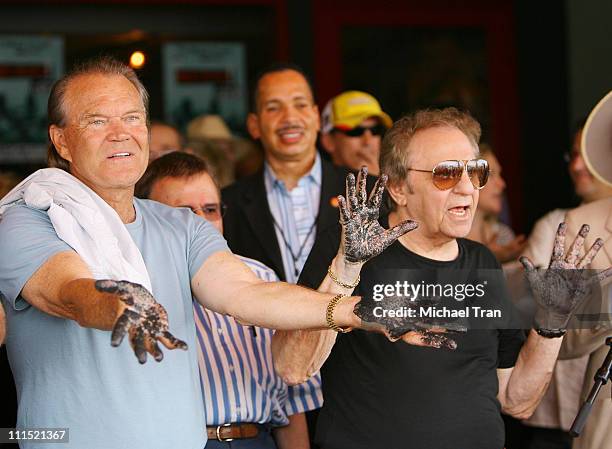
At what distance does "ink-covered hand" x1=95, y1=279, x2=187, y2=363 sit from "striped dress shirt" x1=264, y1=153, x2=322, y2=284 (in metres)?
2.27

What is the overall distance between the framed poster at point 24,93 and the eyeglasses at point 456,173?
429 centimetres

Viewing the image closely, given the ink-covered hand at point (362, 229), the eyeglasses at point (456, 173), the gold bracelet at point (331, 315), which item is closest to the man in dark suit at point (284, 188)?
the eyeglasses at point (456, 173)

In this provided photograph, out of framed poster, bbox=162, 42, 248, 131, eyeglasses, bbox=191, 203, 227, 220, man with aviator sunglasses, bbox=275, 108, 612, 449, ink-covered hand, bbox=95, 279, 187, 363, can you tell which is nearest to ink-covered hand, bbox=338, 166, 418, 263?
man with aviator sunglasses, bbox=275, 108, 612, 449

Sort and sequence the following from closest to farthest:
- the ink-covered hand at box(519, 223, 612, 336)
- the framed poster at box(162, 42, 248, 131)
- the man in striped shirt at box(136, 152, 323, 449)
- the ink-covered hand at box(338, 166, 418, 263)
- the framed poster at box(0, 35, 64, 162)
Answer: the ink-covered hand at box(338, 166, 418, 263) → the ink-covered hand at box(519, 223, 612, 336) → the man in striped shirt at box(136, 152, 323, 449) → the framed poster at box(0, 35, 64, 162) → the framed poster at box(162, 42, 248, 131)

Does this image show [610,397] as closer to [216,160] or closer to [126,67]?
[126,67]

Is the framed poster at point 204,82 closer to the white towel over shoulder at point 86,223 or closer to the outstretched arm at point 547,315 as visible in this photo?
the outstretched arm at point 547,315

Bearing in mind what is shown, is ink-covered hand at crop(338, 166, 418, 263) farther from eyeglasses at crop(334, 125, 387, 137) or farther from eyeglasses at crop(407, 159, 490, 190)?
eyeglasses at crop(334, 125, 387, 137)

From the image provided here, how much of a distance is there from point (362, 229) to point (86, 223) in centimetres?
71

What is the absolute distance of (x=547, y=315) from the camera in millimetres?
3248

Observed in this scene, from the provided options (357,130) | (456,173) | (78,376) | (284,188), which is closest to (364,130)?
(357,130)

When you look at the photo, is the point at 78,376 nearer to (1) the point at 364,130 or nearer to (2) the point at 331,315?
(2) the point at 331,315

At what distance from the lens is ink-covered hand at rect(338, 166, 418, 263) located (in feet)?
9.36

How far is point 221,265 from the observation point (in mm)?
2957

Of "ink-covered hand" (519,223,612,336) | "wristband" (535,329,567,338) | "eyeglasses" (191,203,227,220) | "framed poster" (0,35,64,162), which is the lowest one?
"wristband" (535,329,567,338)
